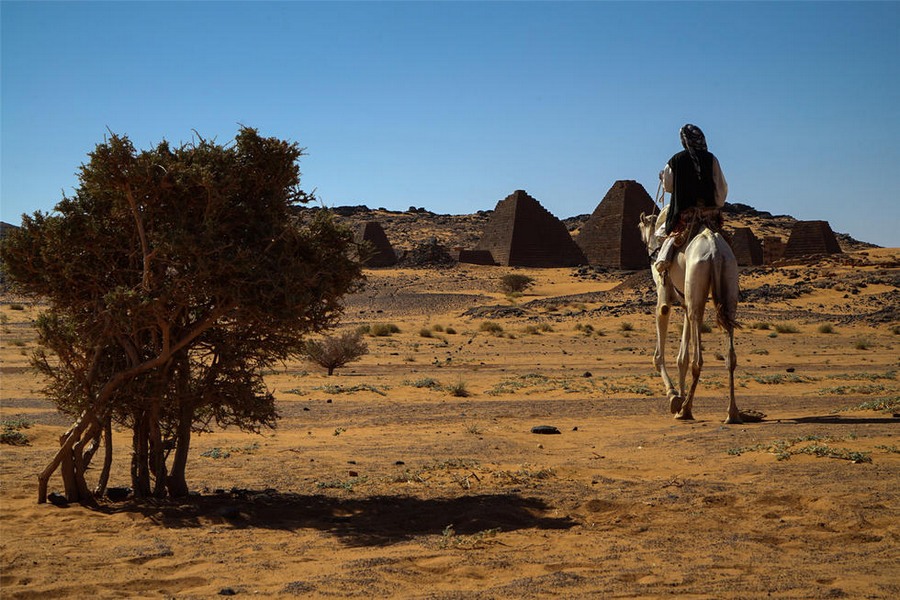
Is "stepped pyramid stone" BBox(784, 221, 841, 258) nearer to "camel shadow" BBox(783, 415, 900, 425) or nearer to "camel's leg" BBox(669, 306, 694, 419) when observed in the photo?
"camel's leg" BBox(669, 306, 694, 419)

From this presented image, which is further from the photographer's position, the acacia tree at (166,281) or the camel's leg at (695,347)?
the camel's leg at (695,347)

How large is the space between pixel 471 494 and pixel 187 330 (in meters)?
3.00

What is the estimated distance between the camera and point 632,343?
30562 mm

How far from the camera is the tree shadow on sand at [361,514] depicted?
7215 millimetres

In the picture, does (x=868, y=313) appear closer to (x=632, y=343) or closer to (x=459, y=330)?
(x=632, y=343)

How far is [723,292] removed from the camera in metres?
11.6

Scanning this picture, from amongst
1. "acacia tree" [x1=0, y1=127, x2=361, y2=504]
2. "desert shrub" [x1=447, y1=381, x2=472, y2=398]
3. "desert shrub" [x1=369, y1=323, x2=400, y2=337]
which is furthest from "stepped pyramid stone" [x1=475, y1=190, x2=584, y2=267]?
"acacia tree" [x1=0, y1=127, x2=361, y2=504]

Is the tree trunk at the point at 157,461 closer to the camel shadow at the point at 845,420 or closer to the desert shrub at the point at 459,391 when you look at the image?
the camel shadow at the point at 845,420

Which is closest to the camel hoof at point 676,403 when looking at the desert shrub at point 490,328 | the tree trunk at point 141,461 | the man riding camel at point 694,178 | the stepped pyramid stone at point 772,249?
the man riding camel at point 694,178

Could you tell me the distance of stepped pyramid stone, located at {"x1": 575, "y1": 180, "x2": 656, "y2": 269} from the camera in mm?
58750

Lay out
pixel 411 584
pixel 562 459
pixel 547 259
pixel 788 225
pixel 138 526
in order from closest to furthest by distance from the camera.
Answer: pixel 411 584 < pixel 138 526 < pixel 562 459 < pixel 547 259 < pixel 788 225

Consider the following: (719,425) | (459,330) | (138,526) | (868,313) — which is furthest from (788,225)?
(138,526)

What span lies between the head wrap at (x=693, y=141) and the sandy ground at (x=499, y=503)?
364cm

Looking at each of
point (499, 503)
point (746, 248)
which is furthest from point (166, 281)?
point (746, 248)
